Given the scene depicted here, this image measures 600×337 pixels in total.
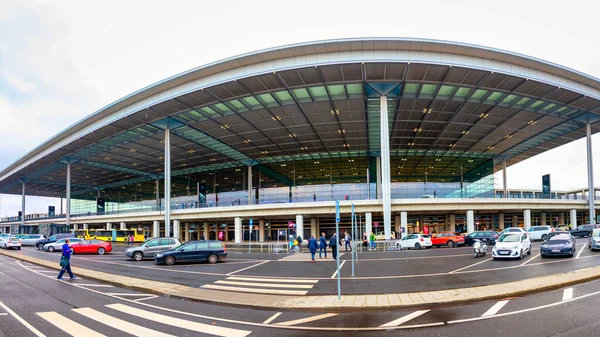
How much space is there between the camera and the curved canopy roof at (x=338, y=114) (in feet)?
104

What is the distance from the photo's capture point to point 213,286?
46.0 feet

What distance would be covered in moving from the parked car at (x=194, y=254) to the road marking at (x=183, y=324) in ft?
40.3

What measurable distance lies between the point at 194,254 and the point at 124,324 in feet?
47.5

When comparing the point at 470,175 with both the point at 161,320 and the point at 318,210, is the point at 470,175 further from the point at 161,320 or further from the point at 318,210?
the point at 161,320

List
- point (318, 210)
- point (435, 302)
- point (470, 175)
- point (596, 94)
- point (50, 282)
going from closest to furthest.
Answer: point (435, 302) < point (50, 282) < point (596, 94) < point (318, 210) < point (470, 175)

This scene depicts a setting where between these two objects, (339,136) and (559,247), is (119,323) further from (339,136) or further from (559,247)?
(339,136)

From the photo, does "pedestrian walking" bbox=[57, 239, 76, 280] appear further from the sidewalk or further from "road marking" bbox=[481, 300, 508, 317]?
"road marking" bbox=[481, 300, 508, 317]

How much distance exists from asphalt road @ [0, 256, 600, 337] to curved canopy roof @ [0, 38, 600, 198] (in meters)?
24.4

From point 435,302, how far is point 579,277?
664 cm

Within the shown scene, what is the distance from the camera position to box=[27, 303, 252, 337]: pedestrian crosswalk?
785 centimetres

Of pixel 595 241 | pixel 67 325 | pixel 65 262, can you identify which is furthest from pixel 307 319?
pixel 595 241

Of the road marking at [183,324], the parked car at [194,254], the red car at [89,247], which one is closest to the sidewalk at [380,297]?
the road marking at [183,324]

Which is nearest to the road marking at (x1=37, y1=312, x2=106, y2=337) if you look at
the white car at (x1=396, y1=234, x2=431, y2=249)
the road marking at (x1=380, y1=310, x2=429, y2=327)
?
the road marking at (x1=380, y1=310, x2=429, y2=327)

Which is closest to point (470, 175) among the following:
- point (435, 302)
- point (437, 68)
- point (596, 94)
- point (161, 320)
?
point (596, 94)
